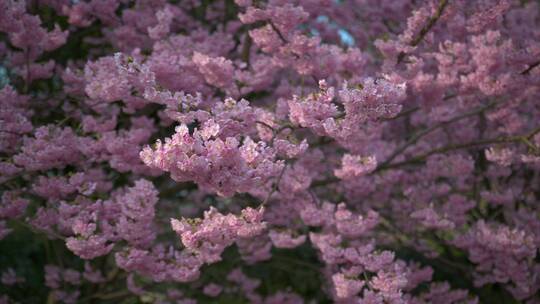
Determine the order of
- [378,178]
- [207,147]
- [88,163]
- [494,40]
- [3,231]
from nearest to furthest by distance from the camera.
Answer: [207,147], [3,231], [88,163], [494,40], [378,178]

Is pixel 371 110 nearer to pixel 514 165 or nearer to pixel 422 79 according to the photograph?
pixel 422 79

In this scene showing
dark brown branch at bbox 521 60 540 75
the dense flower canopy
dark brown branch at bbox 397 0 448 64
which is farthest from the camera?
dark brown branch at bbox 521 60 540 75

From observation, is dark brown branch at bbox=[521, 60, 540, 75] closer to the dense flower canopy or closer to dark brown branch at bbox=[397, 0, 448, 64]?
the dense flower canopy

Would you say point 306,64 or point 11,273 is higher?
point 306,64

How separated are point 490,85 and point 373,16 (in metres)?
2.44

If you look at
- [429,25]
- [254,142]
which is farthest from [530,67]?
[254,142]

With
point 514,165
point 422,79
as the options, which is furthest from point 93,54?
point 514,165

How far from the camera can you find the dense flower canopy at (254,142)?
3385mm

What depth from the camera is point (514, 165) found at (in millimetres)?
7227

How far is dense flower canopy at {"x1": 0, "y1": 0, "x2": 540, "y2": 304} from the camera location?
338 centimetres

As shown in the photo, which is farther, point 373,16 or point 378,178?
point 373,16

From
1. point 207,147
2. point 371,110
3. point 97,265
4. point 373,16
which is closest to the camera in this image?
point 207,147

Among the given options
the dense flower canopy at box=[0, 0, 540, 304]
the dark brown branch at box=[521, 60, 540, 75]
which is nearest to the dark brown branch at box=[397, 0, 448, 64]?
the dense flower canopy at box=[0, 0, 540, 304]

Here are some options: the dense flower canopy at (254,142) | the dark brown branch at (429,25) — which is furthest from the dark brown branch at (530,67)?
the dark brown branch at (429,25)
